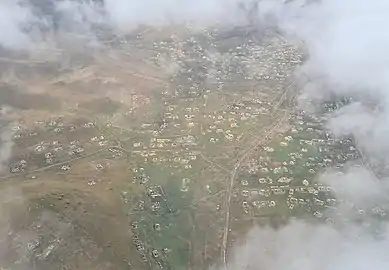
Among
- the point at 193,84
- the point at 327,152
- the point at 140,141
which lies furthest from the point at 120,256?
the point at 193,84

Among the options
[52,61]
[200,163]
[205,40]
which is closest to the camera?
[200,163]

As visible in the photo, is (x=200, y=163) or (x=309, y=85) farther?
(x=309, y=85)

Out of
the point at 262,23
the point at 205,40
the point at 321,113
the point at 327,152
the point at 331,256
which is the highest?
the point at 262,23

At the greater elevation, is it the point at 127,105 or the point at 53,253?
the point at 127,105

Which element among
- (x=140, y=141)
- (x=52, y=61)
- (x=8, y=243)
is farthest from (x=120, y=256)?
(x=52, y=61)

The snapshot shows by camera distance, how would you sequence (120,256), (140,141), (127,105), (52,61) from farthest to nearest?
(52,61)
(127,105)
(140,141)
(120,256)

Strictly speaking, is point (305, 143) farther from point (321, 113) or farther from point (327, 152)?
point (321, 113)
